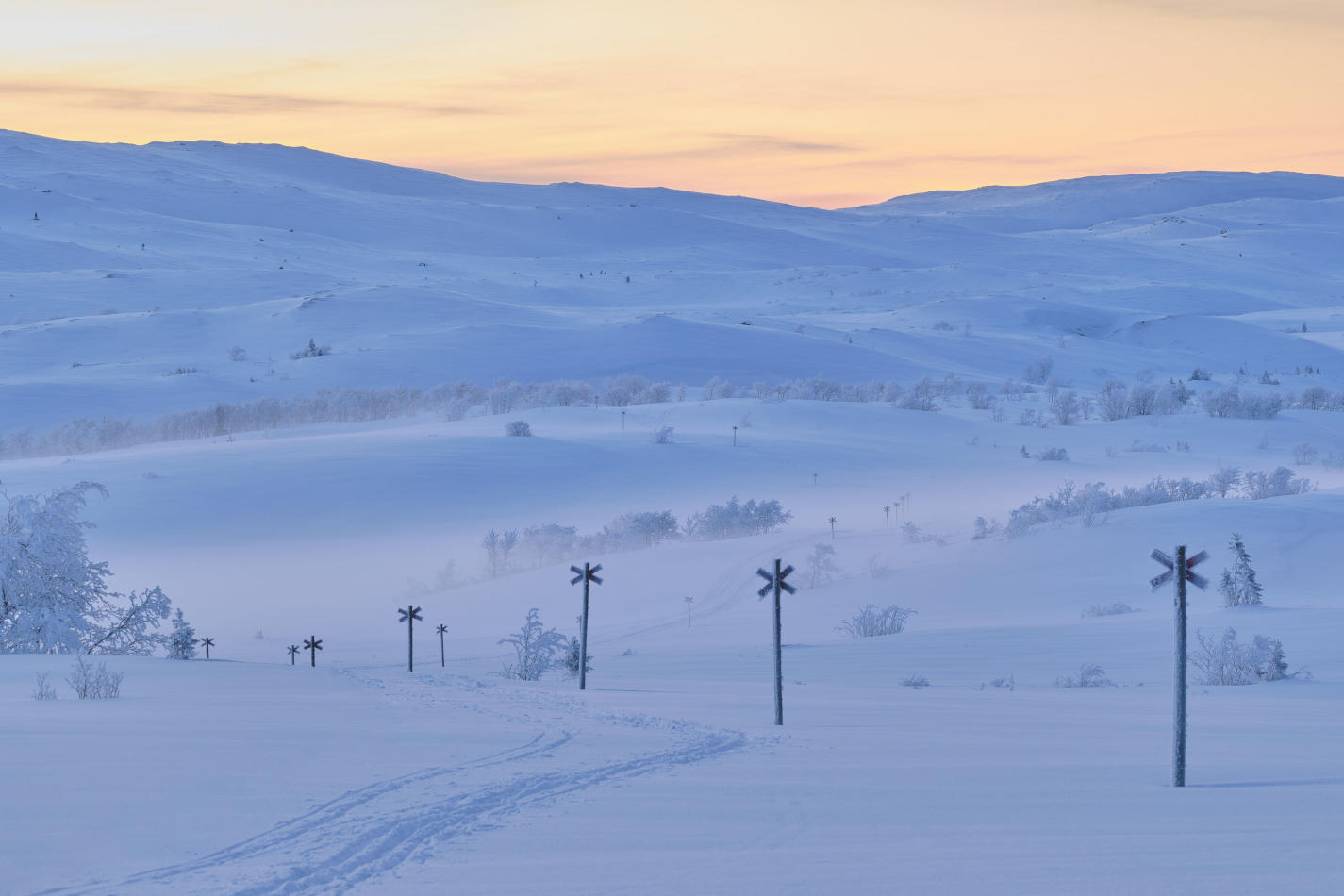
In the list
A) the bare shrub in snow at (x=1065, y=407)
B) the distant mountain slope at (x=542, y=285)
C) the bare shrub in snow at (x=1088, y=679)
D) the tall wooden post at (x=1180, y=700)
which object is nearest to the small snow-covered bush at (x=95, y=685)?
the tall wooden post at (x=1180, y=700)

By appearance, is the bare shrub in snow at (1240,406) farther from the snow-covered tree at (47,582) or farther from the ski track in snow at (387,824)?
the ski track in snow at (387,824)

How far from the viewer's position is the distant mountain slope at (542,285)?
7119 centimetres

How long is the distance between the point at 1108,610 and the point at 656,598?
10.5 meters

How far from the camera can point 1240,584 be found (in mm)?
25531

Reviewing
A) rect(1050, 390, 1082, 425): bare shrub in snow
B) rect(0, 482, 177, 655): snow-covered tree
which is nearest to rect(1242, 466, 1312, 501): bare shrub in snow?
rect(1050, 390, 1082, 425): bare shrub in snow

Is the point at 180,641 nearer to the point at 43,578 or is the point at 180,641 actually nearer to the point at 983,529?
the point at 43,578

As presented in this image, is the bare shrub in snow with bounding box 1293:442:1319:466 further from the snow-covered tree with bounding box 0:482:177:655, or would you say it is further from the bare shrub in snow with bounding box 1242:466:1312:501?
the snow-covered tree with bounding box 0:482:177:655

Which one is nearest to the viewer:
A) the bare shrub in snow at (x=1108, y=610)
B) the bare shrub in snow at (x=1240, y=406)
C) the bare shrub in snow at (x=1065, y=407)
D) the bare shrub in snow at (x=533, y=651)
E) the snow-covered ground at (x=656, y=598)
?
the snow-covered ground at (x=656, y=598)

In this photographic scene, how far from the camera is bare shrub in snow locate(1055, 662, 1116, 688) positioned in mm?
20250

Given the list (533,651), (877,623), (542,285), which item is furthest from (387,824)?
(542,285)

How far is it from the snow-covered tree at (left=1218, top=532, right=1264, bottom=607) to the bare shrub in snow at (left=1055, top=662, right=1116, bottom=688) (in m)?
5.79

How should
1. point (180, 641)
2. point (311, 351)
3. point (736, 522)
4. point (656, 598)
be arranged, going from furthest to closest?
point (311, 351) → point (736, 522) → point (656, 598) → point (180, 641)

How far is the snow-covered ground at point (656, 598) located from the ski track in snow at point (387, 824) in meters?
0.05

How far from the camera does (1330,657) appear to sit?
2111 centimetres
